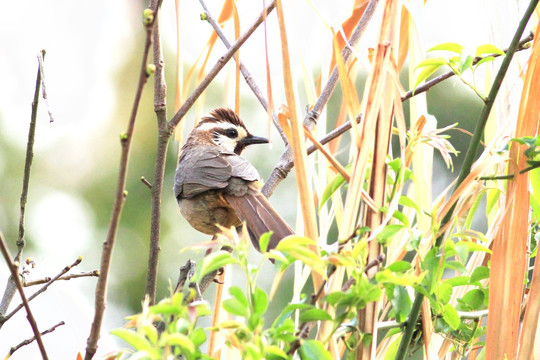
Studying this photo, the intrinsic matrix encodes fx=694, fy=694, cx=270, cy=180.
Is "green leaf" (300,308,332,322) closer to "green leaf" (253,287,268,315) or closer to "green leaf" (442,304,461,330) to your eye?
"green leaf" (253,287,268,315)

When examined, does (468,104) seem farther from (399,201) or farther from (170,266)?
(399,201)

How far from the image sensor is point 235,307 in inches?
49.8

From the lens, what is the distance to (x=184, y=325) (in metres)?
1.27

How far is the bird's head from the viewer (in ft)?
17.7

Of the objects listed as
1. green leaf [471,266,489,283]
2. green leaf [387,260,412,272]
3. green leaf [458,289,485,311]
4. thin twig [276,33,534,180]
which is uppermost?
thin twig [276,33,534,180]

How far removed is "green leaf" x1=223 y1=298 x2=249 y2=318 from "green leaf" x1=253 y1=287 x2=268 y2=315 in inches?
0.9

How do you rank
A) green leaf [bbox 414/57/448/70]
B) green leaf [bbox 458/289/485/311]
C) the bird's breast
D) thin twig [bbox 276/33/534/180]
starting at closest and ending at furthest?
green leaf [bbox 414/57/448/70] → green leaf [bbox 458/289/485/311] → thin twig [bbox 276/33/534/180] → the bird's breast

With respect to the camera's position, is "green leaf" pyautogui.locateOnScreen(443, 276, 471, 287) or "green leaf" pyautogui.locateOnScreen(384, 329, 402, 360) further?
"green leaf" pyautogui.locateOnScreen(384, 329, 402, 360)

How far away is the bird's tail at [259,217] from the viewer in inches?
135

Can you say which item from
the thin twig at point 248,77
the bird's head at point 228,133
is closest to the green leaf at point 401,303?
the thin twig at point 248,77

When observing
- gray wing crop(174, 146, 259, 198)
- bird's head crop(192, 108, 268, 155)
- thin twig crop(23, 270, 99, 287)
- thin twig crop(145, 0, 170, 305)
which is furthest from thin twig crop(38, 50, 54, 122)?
bird's head crop(192, 108, 268, 155)

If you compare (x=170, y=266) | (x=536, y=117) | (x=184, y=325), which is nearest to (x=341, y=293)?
(x=184, y=325)

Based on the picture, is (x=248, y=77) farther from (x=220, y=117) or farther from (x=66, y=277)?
(x=220, y=117)

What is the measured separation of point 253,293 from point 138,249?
7.56 metres
